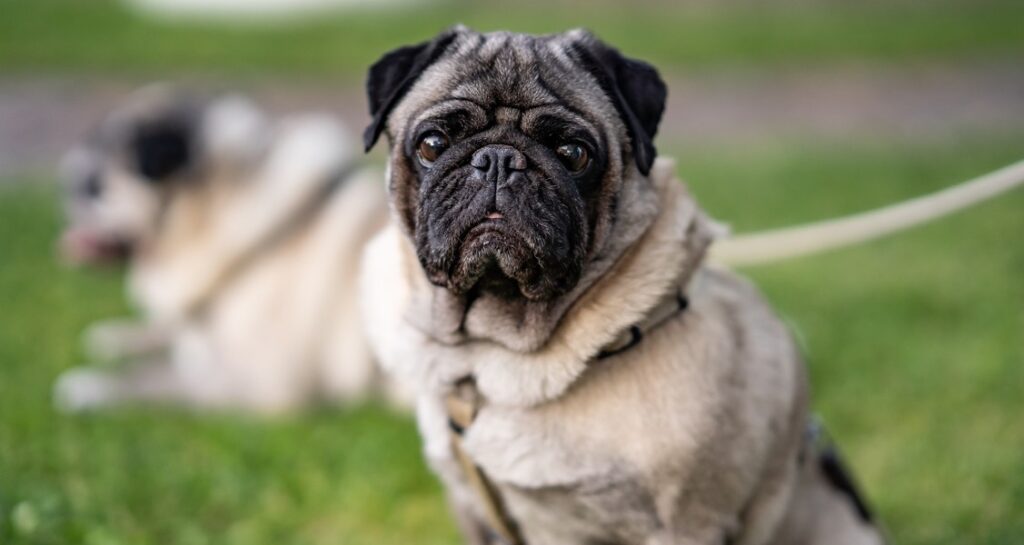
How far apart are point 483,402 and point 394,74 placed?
40.9 inches

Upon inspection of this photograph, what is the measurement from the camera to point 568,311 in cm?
313

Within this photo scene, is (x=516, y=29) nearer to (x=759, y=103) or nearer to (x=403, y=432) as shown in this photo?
(x=759, y=103)

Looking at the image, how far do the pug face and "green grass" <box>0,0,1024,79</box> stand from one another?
12302 mm

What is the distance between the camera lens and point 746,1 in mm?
20016

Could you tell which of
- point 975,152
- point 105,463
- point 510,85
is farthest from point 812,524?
point 975,152

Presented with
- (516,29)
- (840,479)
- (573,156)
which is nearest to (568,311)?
(573,156)

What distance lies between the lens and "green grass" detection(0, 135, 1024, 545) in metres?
4.37

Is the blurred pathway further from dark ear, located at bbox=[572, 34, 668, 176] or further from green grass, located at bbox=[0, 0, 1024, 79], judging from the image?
dark ear, located at bbox=[572, 34, 668, 176]

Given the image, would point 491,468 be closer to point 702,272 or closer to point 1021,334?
point 702,272

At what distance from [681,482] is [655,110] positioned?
1089 millimetres

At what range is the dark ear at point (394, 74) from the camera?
3.15 meters

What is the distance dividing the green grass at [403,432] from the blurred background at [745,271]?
0.05ft

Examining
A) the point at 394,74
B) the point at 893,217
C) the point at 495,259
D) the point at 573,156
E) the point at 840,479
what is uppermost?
the point at 394,74

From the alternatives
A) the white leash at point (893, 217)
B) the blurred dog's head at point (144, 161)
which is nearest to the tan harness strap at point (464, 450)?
the white leash at point (893, 217)
